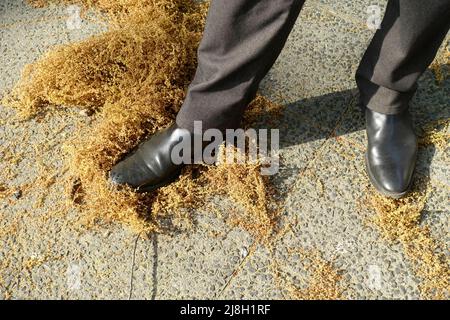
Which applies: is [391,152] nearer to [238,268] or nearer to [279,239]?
[279,239]

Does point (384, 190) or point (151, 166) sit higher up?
point (151, 166)

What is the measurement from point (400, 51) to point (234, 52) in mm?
554

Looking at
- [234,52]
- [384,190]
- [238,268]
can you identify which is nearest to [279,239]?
[238,268]

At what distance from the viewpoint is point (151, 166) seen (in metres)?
1.74

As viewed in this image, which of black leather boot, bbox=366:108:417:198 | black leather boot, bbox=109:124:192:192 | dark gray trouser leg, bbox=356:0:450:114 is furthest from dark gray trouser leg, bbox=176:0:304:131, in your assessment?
black leather boot, bbox=366:108:417:198

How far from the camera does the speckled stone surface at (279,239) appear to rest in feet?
5.29

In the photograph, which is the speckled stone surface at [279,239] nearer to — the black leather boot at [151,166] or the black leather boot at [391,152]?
the black leather boot at [391,152]

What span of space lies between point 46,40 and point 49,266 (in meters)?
1.12

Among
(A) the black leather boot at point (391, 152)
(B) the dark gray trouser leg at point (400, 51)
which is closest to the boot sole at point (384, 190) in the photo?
(A) the black leather boot at point (391, 152)

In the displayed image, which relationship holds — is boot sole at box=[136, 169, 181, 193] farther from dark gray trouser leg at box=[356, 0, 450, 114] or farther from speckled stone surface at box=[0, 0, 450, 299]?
dark gray trouser leg at box=[356, 0, 450, 114]

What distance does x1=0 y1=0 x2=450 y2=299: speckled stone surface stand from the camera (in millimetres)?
1613

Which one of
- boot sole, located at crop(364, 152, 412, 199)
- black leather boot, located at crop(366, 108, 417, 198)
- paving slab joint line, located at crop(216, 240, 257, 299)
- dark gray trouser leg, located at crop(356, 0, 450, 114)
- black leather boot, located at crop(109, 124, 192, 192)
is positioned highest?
dark gray trouser leg, located at crop(356, 0, 450, 114)

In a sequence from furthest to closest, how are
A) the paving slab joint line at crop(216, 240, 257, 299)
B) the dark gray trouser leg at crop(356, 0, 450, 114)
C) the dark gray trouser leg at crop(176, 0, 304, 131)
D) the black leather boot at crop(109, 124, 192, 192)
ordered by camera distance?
1. the black leather boot at crop(109, 124, 192, 192)
2. the paving slab joint line at crop(216, 240, 257, 299)
3. the dark gray trouser leg at crop(356, 0, 450, 114)
4. the dark gray trouser leg at crop(176, 0, 304, 131)

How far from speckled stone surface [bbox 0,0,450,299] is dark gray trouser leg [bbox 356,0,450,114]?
232 millimetres
